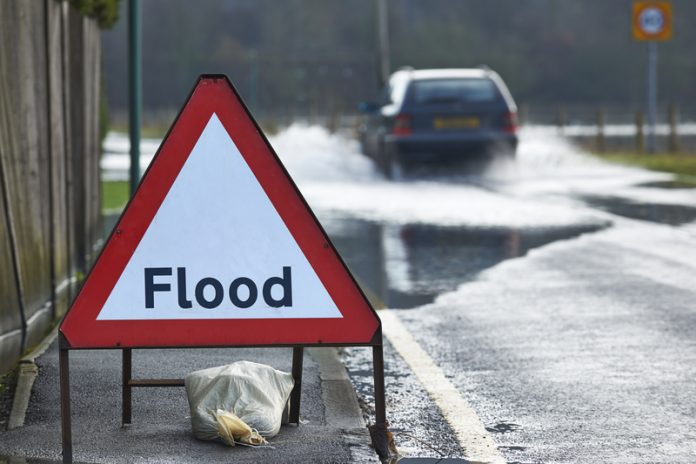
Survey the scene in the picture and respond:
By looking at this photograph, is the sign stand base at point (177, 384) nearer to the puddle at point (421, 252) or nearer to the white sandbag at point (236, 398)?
the white sandbag at point (236, 398)

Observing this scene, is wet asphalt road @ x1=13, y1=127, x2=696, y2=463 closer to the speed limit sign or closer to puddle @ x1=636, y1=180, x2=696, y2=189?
puddle @ x1=636, y1=180, x2=696, y2=189

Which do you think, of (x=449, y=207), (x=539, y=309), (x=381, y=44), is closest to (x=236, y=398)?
(x=539, y=309)

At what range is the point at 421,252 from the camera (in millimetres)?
13336

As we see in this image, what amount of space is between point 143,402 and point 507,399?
1.60 metres

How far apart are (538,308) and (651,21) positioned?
2080 centimetres

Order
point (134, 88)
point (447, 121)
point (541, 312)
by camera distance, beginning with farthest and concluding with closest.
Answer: point (447, 121)
point (134, 88)
point (541, 312)

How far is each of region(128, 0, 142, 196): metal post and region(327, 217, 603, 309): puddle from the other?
197cm

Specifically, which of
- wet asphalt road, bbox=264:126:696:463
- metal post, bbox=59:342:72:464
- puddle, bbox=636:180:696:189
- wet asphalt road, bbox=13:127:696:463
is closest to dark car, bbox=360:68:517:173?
wet asphalt road, bbox=13:127:696:463

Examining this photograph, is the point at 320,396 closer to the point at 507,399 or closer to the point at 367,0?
the point at 507,399

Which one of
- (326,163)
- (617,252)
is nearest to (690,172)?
(326,163)

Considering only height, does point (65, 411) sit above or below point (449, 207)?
above

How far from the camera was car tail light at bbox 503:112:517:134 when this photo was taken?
76.0ft

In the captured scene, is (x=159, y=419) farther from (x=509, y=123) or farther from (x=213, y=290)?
(x=509, y=123)

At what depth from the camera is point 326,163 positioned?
26219mm
